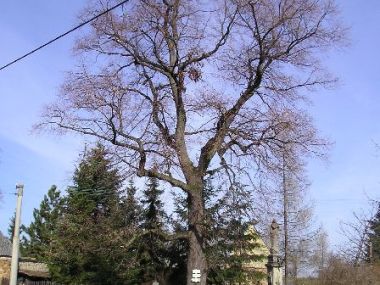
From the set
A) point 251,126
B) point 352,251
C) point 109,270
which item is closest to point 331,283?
point 352,251

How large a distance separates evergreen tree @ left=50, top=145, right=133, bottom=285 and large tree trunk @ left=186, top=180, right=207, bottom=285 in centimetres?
241

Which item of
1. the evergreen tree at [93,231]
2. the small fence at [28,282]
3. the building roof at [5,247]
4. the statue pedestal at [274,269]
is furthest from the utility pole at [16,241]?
the building roof at [5,247]

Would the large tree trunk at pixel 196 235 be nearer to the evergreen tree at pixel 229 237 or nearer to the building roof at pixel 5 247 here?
the evergreen tree at pixel 229 237

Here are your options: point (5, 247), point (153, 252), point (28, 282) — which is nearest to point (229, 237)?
point (153, 252)

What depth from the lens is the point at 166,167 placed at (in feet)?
74.4

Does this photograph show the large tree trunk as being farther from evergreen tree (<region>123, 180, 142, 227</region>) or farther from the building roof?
the building roof

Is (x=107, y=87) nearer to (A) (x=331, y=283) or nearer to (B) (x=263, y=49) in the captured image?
(B) (x=263, y=49)

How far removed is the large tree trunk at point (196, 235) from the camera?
74.2 feet

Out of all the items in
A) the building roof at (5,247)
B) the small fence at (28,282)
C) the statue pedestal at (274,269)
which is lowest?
the small fence at (28,282)

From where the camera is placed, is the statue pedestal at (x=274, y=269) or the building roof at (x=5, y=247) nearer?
the statue pedestal at (x=274, y=269)

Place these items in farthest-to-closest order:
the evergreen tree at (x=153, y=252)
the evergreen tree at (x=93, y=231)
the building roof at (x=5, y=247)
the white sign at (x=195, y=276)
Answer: the building roof at (x=5, y=247)
the evergreen tree at (x=153, y=252)
the evergreen tree at (x=93, y=231)
the white sign at (x=195, y=276)

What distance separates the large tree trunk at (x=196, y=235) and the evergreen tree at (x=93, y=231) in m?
2.41

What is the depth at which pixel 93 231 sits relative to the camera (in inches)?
996

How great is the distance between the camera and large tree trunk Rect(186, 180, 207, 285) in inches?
891
